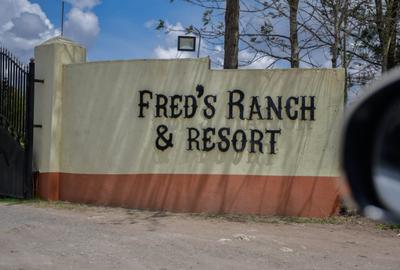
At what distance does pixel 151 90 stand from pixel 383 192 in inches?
383

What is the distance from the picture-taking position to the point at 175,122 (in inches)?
428

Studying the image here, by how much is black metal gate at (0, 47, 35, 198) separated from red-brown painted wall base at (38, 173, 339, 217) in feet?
3.97

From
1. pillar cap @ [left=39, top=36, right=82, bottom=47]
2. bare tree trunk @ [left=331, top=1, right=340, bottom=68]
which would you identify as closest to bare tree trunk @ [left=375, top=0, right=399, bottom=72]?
bare tree trunk @ [left=331, top=1, right=340, bottom=68]

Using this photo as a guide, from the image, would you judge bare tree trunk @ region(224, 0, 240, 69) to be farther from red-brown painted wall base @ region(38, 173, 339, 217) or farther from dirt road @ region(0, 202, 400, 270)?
dirt road @ region(0, 202, 400, 270)

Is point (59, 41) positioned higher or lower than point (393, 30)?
lower

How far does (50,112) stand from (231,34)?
379cm

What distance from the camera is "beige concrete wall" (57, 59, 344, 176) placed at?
33.7ft

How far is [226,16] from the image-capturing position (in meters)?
11.8

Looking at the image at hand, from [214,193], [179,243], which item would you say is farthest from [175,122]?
[179,243]

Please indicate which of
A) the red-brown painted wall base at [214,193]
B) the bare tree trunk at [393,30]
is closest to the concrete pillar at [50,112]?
the red-brown painted wall base at [214,193]

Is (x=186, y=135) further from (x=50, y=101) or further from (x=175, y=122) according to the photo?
(x=50, y=101)

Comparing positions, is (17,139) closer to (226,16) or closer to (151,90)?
(151,90)

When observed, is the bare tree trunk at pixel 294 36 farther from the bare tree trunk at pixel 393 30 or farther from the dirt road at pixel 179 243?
the dirt road at pixel 179 243

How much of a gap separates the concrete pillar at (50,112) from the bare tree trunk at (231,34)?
3015mm
